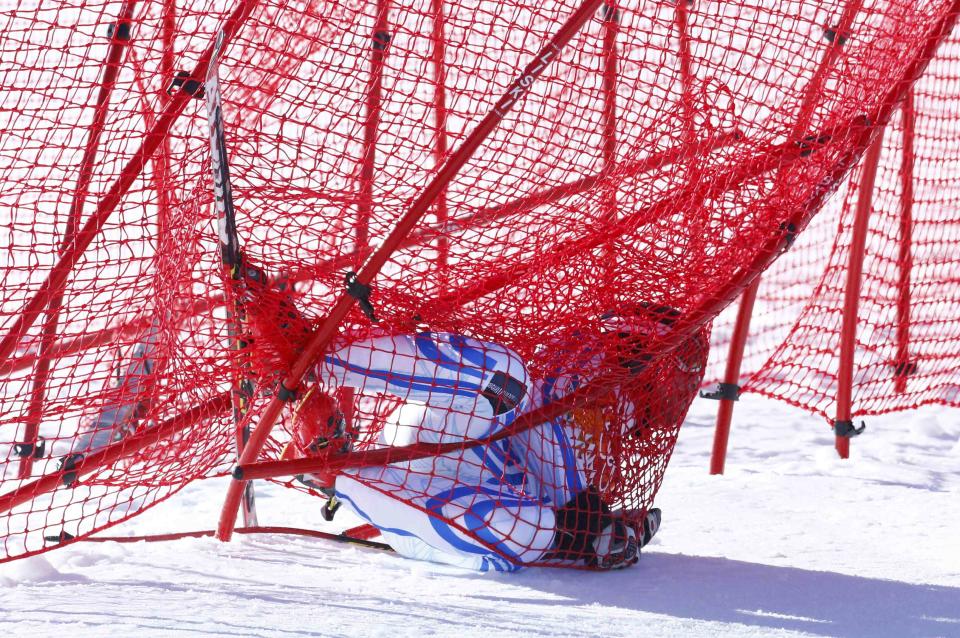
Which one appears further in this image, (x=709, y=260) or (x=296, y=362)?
(x=709, y=260)

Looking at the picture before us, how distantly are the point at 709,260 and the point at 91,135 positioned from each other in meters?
1.32

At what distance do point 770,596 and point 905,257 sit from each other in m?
2.15

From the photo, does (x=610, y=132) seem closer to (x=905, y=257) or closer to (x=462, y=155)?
(x=462, y=155)

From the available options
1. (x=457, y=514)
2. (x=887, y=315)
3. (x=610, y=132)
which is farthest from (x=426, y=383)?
(x=887, y=315)

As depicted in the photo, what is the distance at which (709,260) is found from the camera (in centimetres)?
244

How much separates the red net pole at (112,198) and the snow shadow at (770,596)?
1111 mm

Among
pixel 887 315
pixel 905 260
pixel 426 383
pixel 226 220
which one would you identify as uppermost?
pixel 905 260

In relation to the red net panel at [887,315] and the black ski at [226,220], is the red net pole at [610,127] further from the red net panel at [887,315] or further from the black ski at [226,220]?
the red net panel at [887,315]

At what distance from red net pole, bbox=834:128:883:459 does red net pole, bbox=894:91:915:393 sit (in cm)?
35

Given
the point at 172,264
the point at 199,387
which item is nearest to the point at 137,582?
the point at 199,387

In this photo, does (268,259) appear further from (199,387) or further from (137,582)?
(137,582)

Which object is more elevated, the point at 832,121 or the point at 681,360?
the point at 832,121

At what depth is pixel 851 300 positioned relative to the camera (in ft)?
11.0

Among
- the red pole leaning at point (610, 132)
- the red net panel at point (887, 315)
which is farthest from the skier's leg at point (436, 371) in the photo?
the red net panel at point (887, 315)
